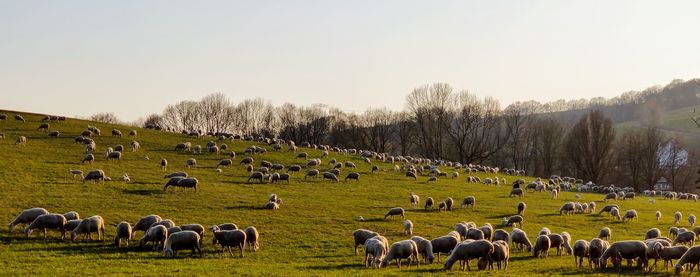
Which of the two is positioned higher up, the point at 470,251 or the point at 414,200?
the point at 414,200

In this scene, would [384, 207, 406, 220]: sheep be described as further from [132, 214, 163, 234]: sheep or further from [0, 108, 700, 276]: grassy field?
[132, 214, 163, 234]: sheep

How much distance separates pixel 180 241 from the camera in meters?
23.8

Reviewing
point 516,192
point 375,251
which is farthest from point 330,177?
point 375,251

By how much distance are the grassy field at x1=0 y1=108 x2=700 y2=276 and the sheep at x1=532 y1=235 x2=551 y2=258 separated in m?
0.57

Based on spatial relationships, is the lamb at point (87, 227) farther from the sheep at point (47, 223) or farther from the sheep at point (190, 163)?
the sheep at point (190, 163)

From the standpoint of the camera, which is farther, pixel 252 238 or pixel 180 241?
pixel 252 238

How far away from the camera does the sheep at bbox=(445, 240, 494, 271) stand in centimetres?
2061

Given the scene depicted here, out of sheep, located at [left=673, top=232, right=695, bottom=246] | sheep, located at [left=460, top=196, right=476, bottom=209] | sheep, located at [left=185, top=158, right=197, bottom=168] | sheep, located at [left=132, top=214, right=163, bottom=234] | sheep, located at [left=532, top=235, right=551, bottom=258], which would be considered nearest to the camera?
sheep, located at [left=532, top=235, right=551, bottom=258]

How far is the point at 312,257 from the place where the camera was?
A: 24.8m

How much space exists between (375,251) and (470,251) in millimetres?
3829

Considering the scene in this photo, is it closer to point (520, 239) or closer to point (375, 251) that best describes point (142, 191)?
point (375, 251)

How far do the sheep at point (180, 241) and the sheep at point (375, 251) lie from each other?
7472 mm

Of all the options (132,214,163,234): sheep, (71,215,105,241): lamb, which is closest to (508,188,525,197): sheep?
(132,214,163,234): sheep

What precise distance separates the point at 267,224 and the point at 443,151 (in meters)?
92.3
